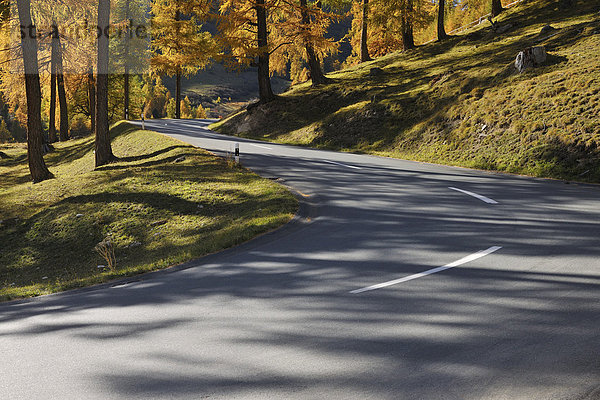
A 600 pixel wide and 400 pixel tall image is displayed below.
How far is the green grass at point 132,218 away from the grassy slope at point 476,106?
8.08 metres

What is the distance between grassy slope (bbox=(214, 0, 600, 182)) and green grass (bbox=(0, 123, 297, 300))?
8082 mm

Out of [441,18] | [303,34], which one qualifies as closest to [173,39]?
[303,34]

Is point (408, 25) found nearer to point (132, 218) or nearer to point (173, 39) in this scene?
point (173, 39)

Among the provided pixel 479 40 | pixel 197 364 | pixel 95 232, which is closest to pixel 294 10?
pixel 479 40

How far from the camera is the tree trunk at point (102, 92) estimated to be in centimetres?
1683

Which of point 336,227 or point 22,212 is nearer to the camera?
point 336,227

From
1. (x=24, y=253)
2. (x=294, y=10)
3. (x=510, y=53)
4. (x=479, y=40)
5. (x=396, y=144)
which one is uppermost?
(x=294, y=10)

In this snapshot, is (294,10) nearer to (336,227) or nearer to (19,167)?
(19,167)

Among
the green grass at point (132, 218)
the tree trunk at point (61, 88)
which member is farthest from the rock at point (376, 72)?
the tree trunk at point (61, 88)

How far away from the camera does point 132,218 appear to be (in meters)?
11.9

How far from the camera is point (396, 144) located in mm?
20078

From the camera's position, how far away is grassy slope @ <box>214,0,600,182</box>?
14.3 m

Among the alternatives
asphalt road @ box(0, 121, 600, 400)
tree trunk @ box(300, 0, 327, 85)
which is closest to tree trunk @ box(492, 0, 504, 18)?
tree trunk @ box(300, 0, 327, 85)

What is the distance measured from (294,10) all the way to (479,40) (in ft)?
39.3
